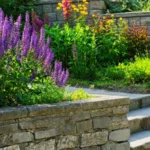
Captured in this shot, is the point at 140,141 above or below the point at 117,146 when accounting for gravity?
below

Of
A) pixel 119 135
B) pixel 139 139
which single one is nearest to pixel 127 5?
pixel 139 139

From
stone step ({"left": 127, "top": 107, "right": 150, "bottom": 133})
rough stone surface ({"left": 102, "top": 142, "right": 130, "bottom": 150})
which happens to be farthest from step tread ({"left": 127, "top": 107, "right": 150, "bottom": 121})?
rough stone surface ({"left": 102, "top": 142, "right": 130, "bottom": 150})

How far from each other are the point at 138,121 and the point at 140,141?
1.35 ft

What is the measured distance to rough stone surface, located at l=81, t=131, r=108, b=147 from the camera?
453cm

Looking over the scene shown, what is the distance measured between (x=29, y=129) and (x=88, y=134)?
0.68m

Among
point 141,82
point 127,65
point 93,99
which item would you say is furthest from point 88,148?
point 127,65

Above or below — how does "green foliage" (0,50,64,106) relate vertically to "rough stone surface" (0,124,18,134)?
above

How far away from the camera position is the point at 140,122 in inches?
222

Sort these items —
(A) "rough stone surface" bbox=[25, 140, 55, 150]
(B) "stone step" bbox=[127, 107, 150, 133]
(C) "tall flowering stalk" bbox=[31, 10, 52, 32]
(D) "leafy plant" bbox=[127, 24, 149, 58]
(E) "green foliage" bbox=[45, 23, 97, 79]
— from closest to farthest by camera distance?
(A) "rough stone surface" bbox=[25, 140, 55, 150]
(B) "stone step" bbox=[127, 107, 150, 133]
(E) "green foliage" bbox=[45, 23, 97, 79]
(D) "leafy plant" bbox=[127, 24, 149, 58]
(C) "tall flowering stalk" bbox=[31, 10, 52, 32]

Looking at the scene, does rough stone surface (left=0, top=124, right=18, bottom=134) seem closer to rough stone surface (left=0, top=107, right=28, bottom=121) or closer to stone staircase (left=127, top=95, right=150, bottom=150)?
rough stone surface (left=0, top=107, right=28, bottom=121)

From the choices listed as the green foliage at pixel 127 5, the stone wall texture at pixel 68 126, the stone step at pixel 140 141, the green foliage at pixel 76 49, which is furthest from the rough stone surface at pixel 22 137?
the green foliage at pixel 127 5

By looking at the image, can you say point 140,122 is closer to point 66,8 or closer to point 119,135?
point 119,135

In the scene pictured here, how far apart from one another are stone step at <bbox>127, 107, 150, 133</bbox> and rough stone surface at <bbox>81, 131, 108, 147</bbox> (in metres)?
0.87

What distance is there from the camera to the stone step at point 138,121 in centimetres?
552
